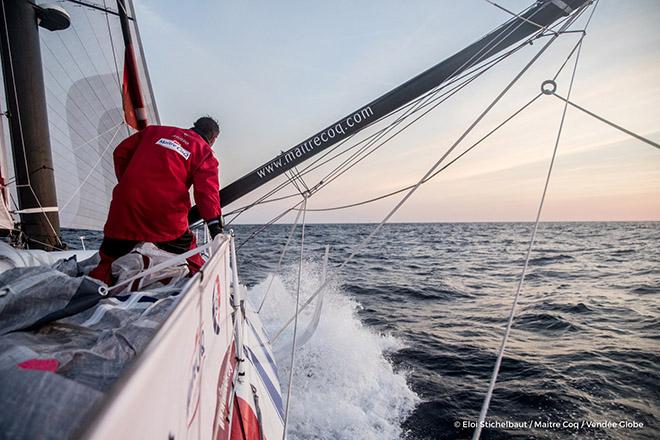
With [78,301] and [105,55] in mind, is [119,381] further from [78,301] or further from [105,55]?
[105,55]

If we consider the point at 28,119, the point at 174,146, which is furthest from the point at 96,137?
the point at 174,146

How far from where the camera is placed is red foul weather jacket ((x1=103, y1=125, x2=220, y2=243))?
175cm

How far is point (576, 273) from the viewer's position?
384 inches

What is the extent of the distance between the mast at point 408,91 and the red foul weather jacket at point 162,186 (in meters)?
0.73

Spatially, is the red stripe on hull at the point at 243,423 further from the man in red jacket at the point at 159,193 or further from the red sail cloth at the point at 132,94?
the red sail cloth at the point at 132,94

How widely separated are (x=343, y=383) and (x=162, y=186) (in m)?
2.88

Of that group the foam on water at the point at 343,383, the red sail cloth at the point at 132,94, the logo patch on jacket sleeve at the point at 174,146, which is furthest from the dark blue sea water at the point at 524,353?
the red sail cloth at the point at 132,94

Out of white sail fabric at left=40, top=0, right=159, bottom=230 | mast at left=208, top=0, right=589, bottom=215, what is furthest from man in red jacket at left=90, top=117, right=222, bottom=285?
white sail fabric at left=40, top=0, right=159, bottom=230

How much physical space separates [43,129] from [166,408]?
15.4ft

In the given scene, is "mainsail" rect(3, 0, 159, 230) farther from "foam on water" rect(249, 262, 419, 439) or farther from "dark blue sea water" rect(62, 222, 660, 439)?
"dark blue sea water" rect(62, 222, 660, 439)

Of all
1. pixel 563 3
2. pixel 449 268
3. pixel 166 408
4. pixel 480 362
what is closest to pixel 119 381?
pixel 166 408

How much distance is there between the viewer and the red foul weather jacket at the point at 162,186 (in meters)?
1.75

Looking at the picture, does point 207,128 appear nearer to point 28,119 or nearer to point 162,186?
point 162,186

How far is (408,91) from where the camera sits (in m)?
2.52
